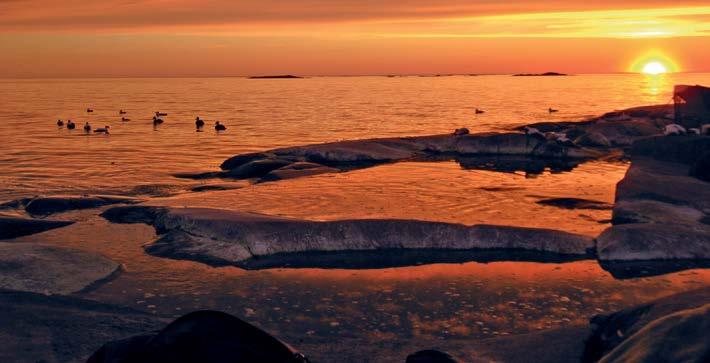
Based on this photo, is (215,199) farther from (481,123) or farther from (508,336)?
(481,123)

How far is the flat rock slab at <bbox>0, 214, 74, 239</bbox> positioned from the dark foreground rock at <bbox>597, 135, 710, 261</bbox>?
11.2m

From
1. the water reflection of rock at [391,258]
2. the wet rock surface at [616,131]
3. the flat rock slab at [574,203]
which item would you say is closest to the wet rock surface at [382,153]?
the wet rock surface at [616,131]

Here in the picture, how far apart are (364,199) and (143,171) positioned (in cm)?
1127

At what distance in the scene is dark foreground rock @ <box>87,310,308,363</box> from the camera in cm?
652

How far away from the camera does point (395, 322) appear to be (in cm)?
1024

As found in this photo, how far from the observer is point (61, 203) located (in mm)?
18438

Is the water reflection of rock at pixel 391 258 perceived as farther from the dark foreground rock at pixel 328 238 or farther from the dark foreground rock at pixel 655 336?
the dark foreground rock at pixel 655 336

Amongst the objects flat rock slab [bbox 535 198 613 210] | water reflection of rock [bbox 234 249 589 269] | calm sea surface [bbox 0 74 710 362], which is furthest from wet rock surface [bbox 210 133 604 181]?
water reflection of rock [bbox 234 249 589 269]

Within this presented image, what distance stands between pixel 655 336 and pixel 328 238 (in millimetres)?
8214

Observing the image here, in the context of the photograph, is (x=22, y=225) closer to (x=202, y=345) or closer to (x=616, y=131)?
(x=202, y=345)

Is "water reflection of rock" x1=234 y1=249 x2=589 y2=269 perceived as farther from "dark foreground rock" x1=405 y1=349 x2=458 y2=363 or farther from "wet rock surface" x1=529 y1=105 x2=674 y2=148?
"wet rock surface" x1=529 y1=105 x2=674 y2=148

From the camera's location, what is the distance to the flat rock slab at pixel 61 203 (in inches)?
714

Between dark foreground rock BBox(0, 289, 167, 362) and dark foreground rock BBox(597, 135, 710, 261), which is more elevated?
dark foreground rock BBox(597, 135, 710, 261)

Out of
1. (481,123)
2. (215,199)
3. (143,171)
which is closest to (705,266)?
(215,199)
